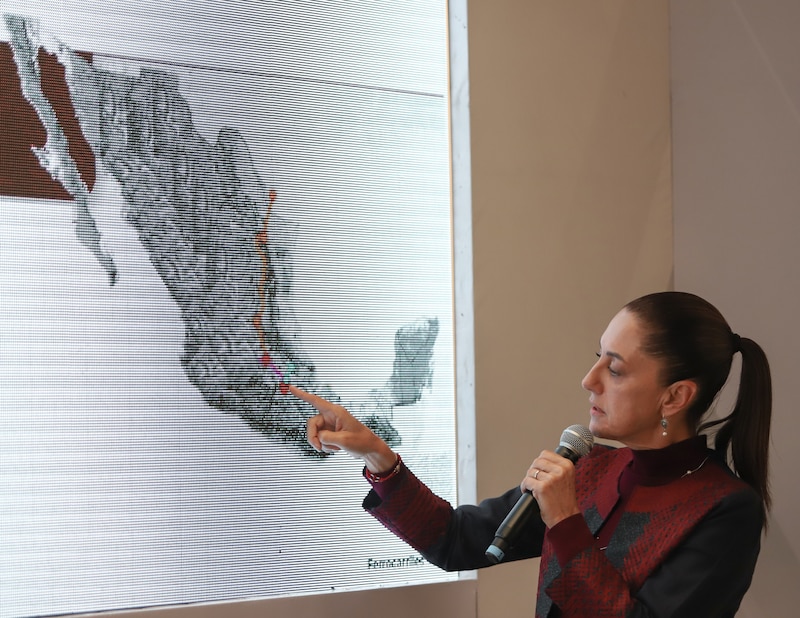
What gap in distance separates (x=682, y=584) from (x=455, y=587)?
1.01m

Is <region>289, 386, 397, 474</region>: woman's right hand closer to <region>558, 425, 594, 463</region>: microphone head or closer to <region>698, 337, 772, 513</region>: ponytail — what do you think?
<region>558, 425, 594, 463</region>: microphone head

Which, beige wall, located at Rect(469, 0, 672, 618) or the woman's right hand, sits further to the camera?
beige wall, located at Rect(469, 0, 672, 618)

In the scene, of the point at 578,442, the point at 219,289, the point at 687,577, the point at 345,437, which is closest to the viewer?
the point at 687,577

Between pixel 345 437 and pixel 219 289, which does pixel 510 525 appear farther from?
pixel 219 289

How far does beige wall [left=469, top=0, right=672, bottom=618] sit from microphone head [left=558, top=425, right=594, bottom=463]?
0.78 meters

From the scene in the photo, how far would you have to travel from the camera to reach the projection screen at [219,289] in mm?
2219

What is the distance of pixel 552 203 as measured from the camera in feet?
9.25

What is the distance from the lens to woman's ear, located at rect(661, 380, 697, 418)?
6.10 ft

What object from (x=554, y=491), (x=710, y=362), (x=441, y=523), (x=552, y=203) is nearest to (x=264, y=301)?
(x=441, y=523)

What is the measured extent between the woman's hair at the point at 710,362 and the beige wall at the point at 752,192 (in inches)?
35.4

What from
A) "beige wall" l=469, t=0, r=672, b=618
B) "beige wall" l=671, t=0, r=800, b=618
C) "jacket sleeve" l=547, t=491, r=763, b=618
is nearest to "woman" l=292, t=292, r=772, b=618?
"jacket sleeve" l=547, t=491, r=763, b=618

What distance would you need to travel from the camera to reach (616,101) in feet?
9.76

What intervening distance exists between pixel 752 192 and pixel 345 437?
1.61 m

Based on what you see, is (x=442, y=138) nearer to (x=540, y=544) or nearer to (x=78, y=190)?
(x=78, y=190)
